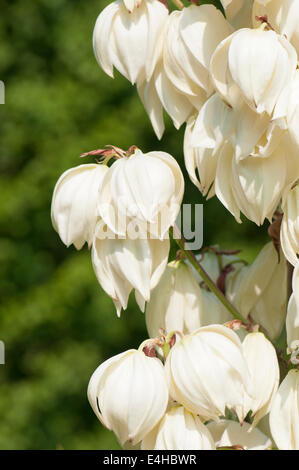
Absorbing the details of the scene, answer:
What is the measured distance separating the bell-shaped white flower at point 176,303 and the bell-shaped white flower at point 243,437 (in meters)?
0.09

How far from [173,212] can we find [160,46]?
0.14 meters

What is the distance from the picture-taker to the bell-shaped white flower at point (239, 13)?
583mm

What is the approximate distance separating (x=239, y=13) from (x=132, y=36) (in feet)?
0.27

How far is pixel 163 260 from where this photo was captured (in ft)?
1.95

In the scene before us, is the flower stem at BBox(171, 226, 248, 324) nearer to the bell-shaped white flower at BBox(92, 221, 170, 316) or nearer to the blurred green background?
the bell-shaped white flower at BBox(92, 221, 170, 316)

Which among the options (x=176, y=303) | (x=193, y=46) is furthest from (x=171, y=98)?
(x=176, y=303)

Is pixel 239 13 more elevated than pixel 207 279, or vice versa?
pixel 239 13

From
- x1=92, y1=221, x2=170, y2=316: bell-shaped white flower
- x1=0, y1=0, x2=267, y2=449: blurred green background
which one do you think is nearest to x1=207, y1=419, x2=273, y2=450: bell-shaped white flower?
x1=92, y1=221, x2=170, y2=316: bell-shaped white flower

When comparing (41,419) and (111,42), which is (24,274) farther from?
(111,42)

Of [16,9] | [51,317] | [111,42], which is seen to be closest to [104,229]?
[111,42]

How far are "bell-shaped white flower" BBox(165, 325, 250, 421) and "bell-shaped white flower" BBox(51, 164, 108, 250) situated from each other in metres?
0.11

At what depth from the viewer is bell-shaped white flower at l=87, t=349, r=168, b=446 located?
54cm

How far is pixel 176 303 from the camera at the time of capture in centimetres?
65

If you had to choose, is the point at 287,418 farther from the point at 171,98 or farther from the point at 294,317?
the point at 171,98
